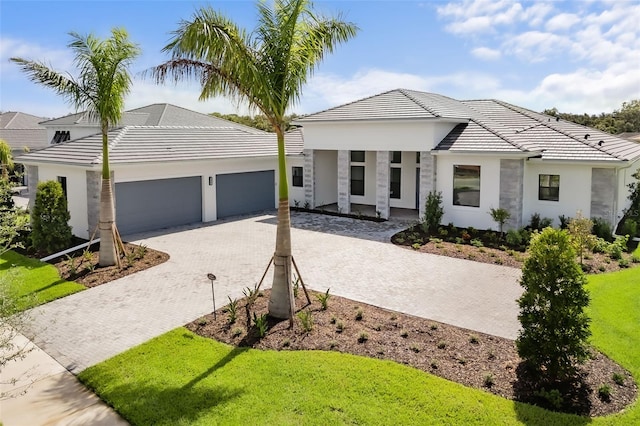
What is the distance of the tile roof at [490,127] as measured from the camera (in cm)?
2030

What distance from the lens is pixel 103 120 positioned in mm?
15109

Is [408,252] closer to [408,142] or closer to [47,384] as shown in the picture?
[408,142]

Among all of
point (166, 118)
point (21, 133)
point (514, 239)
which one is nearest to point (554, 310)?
point (514, 239)

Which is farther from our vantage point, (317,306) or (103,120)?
(103,120)

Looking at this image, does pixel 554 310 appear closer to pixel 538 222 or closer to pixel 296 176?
pixel 538 222

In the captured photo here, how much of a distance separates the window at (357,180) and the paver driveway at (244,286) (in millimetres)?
7403

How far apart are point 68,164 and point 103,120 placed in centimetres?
568

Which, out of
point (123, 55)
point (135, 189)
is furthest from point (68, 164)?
point (123, 55)

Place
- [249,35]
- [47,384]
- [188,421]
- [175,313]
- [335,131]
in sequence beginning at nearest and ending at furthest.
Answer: [188,421]
[47,384]
[249,35]
[175,313]
[335,131]

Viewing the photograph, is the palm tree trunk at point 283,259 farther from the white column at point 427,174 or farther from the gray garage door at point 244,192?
the gray garage door at point 244,192

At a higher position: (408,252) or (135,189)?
(135,189)

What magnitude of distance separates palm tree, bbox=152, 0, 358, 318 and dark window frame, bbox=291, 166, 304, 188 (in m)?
16.8

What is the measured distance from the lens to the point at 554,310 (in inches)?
316

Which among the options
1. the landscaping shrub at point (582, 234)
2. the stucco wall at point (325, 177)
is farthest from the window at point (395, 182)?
the landscaping shrub at point (582, 234)
